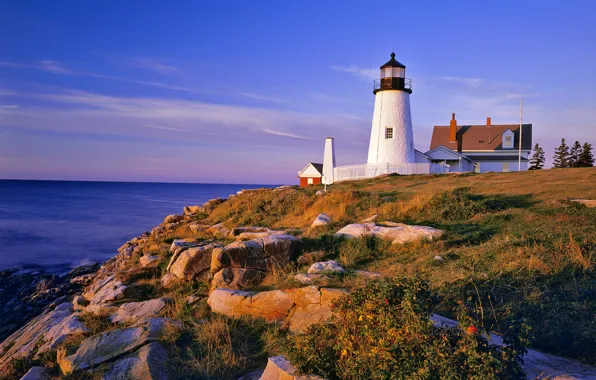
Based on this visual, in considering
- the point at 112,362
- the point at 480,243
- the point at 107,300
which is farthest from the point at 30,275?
the point at 480,243

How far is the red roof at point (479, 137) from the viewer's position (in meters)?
39.7

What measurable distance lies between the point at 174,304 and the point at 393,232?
4937 mm

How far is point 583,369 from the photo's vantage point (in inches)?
169

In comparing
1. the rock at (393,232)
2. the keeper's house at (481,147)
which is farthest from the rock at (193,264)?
the keeper's house at (481,147)

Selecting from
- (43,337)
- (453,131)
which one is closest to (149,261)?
(43,337)

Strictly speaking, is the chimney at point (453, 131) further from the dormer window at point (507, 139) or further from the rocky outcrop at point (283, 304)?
the rocky outcrop at point (283, 304)

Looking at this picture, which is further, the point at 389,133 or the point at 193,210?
the point at 389,133

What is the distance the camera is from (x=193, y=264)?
31.7 feet

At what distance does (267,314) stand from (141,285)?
4648mm

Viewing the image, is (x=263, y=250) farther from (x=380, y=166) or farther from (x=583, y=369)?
(x=380, y=166)

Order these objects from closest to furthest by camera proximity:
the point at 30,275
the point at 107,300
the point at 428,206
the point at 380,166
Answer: the point at 107,300, the point at 428,206, the point at 30,275, the point at 380,166

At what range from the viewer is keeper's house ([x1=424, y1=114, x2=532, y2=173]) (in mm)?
37375

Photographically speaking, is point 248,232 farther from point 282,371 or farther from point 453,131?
point 453,131

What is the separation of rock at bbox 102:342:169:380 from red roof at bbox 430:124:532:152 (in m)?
38.7
